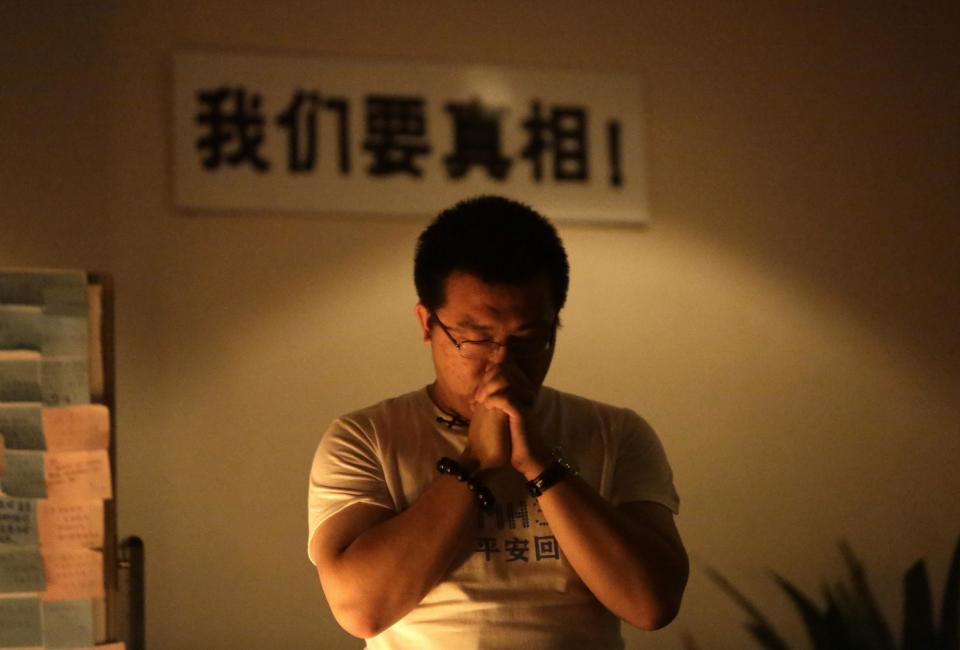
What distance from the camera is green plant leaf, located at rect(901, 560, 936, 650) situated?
261cm

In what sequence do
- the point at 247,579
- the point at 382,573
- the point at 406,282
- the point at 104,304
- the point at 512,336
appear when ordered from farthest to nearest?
1. the point at 406,282
2. the point at 247,579
3. the point at 104,304
4. the point at 512,336
5. the point at 382,573

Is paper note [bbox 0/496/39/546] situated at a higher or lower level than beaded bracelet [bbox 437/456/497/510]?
lower

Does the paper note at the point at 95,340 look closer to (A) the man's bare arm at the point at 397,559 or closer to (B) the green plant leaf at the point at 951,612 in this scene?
(A) the man's bare arm at the point at 397,559

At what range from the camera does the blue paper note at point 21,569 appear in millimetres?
1981

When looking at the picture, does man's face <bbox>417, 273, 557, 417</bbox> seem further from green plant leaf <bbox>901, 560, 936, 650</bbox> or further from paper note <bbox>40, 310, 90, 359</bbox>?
green plant leaf <bbox>901, 560, 936, 650</bbox>

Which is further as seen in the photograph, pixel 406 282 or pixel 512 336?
pixel 406 282

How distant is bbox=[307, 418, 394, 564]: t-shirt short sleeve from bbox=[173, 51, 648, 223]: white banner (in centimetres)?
110

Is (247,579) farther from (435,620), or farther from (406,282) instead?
(435,620)

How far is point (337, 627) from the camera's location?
8.05 feet

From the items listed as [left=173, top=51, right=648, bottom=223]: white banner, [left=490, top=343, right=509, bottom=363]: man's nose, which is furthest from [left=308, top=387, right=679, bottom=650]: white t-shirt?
[left=173, top=51, right=648, bottom=223]: white banner

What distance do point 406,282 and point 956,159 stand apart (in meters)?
1.70

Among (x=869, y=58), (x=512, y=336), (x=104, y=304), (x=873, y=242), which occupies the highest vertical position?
(x=869, y=58)

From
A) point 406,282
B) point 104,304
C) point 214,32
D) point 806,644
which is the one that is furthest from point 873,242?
point 104,304

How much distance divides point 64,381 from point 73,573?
0.40 meters
